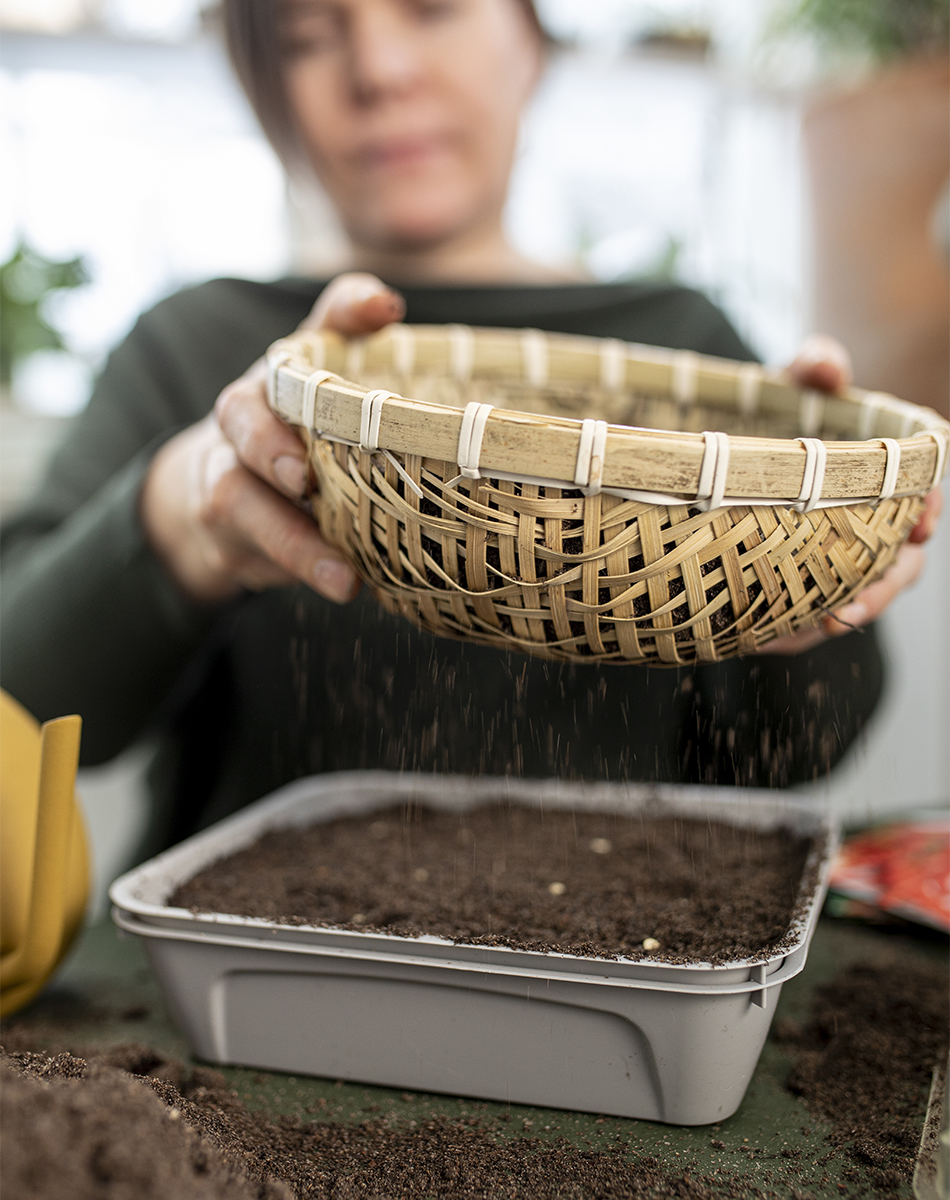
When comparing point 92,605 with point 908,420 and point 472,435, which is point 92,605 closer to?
point 472,435

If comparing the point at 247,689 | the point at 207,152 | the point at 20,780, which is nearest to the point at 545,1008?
the point at 20,780

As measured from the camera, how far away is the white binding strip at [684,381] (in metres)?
0.74

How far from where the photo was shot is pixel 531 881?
0.71 m

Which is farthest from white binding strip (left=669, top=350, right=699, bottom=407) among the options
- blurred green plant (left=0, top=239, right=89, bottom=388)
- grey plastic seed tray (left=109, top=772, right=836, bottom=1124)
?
blurred green plant (left=0, top=239, right=89, bottom=388)

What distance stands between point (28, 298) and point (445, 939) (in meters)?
1.59

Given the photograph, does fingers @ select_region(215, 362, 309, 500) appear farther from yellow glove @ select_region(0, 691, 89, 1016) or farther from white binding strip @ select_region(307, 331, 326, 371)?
yellow glove @ select_region(0, 691, 89, 1016)

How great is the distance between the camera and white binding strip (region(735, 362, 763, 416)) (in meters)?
0.73

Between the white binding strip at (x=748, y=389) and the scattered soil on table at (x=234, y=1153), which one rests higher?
the white binding strip at (x=748, y=389)

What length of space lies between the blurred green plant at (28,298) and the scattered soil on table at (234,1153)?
1.51 m

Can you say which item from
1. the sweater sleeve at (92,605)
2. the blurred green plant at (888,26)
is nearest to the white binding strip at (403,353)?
the sweater sleeve at (92,605)

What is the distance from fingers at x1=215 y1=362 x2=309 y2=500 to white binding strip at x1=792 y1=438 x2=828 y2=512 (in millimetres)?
290

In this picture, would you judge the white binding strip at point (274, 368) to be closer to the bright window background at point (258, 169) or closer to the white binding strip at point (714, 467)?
the white binding strip at point (714, 467)

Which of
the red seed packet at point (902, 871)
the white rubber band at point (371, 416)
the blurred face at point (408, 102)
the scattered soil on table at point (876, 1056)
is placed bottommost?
the red seed packet at point (902, 871)

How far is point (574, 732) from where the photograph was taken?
1.09 metres
